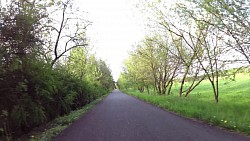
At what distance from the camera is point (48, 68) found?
1405 centimetres

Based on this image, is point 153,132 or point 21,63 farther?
point 21,63

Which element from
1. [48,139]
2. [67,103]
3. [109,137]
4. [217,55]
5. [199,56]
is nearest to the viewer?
[109,137]

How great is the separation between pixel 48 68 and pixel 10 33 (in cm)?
430

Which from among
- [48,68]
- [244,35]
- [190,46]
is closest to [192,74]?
[190,46]

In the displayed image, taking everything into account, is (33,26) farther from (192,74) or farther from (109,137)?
(192,74)

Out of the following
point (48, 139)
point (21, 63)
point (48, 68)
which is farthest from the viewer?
point (48, 68)

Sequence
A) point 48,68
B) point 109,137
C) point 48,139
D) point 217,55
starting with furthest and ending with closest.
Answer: point 217,55
point 48,68
point 48,139
point 109,137

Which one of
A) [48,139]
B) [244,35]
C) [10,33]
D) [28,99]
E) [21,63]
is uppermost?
[244,35]

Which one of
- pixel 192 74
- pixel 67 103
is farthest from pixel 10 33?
pixel 192 74

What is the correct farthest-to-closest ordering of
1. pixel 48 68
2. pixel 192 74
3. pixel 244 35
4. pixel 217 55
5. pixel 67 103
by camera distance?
pixel 192 74 → pixel 217 55 → pixel 67 103 → pixel 244 35 → pixel 48 68

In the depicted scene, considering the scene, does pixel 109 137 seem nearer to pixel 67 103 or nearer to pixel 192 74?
pixel 67 103

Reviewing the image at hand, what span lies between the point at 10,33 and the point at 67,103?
9395 mm

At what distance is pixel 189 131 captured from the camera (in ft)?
31.9

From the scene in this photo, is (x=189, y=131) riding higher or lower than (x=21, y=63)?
lower
